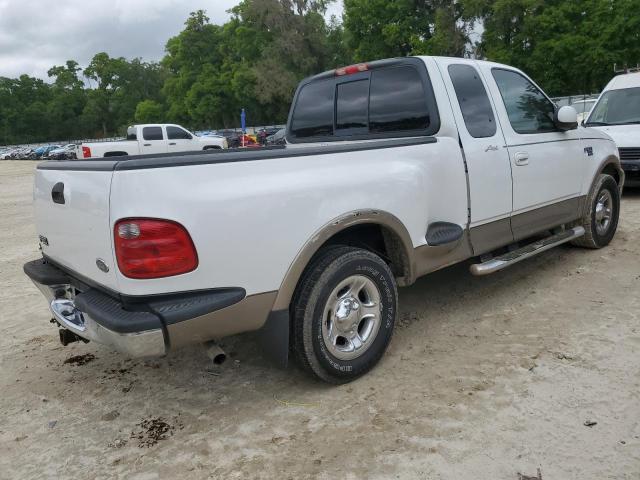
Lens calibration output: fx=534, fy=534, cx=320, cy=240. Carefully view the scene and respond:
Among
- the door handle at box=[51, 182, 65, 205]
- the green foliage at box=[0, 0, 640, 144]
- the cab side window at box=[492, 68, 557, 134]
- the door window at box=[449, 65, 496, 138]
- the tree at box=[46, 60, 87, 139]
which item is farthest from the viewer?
the tree at box=[46, 60, 87, 139]

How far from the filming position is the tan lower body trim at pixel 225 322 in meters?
2.54

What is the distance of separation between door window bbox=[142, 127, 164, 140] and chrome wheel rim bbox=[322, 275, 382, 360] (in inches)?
854

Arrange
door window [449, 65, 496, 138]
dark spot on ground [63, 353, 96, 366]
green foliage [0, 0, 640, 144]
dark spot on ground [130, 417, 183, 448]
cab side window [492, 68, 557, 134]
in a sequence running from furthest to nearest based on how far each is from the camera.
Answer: green foliage [0, 0, 640, 144], cab side window [492, 68, 557, 134], door window [449, 65, 496, 138], dark spot on ground [63, 353, 96, 366], dark spot on ground [130, 417, 183, 448]

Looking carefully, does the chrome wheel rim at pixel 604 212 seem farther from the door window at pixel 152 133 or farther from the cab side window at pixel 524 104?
the door window at pixel 152 133

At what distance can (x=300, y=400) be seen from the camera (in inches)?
123

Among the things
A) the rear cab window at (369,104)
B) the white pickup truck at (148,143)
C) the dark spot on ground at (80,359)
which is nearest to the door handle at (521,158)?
the rear cab window at (369,104)

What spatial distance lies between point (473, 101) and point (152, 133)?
69.5ft

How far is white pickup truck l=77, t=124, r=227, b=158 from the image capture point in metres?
21.9

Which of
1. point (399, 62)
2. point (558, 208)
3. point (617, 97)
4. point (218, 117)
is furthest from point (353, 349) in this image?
point (218, 117)

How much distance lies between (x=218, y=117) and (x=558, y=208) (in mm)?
70363

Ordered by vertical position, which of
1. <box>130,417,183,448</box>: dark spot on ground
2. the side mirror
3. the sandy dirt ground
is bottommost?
<box>130,417,183,448</box>: dark spot on ground

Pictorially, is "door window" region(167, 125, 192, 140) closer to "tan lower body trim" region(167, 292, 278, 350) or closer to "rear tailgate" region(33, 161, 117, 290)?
"rear tailgate" region(33, 161, 117, 290)

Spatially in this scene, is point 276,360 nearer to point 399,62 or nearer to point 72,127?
point 399,62

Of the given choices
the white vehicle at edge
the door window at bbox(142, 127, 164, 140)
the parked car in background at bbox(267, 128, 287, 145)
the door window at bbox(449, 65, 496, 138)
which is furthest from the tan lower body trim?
the door window at bbox(142, 127, 164, 140)
